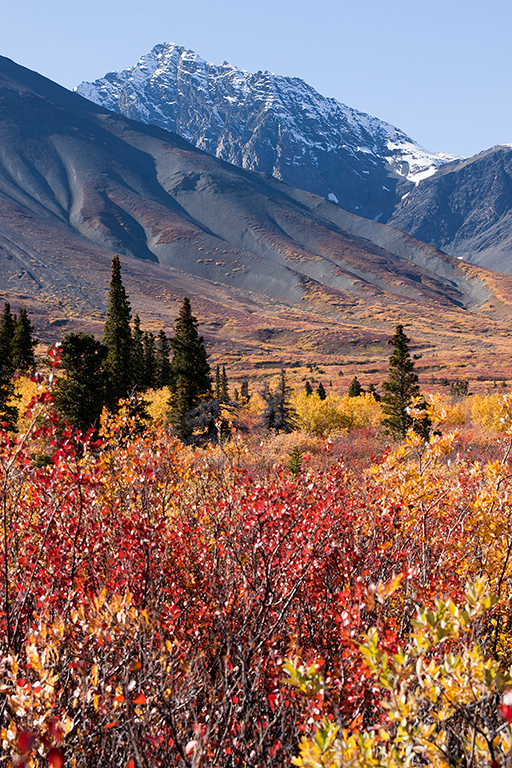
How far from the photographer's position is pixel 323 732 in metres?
1.88

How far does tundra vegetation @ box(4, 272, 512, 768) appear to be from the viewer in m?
2.30

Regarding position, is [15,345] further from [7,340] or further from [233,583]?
[233,583]

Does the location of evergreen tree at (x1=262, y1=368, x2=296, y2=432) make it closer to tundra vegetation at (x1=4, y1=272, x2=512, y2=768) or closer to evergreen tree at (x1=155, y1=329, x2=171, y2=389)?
evergreen tree at (x1=155, y1=329, x2=171, y2=389)

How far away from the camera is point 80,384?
2055 centimetres

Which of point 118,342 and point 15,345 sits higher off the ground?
point 118,342

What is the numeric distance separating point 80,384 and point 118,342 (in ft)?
34.8

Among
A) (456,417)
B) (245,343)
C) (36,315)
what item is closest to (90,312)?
(36,315)

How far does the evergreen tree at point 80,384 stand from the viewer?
20.3 metres

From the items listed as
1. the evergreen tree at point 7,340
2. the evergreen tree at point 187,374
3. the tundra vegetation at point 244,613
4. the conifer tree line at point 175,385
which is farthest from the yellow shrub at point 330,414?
the tundra vegetation at point 244,613

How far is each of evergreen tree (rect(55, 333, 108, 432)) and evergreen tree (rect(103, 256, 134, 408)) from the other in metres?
5.33

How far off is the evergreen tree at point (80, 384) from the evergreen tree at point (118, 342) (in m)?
5.33

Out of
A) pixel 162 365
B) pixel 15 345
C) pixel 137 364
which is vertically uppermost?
pixel 15 345

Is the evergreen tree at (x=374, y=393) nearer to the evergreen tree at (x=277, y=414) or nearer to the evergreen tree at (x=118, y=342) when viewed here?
the evergreen tree at (x=277, y=414)

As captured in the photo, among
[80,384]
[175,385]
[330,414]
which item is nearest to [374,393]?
[330,414]
